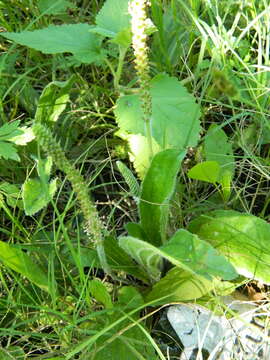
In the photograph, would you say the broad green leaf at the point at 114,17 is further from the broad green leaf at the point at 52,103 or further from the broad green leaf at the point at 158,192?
the broad green leaf at the point at 158,192

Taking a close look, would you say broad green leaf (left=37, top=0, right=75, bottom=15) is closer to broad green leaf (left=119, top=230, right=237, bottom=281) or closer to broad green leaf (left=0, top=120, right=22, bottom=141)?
broad green leaf (left=0, top=120, right=22, bottom=141)

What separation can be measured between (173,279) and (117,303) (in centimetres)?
17

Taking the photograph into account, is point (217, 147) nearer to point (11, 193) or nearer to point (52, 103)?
point (52, 103)

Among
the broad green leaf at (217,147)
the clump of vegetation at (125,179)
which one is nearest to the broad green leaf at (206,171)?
the clump of vegetation at (125,179)

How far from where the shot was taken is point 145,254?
132 centimetres

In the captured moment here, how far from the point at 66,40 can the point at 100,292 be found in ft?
2.56

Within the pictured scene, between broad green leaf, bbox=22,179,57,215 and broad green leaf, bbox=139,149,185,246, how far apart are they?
10.1 inches

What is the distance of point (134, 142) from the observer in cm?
164

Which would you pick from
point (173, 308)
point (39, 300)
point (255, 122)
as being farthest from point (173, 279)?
point (255, 122)

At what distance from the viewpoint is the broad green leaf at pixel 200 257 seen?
120 cm

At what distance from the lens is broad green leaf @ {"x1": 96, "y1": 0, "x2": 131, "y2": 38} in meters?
1.65

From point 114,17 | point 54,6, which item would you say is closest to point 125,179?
point 114,17

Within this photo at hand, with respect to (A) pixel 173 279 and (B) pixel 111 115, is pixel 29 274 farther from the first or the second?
(B) pixel 111 115

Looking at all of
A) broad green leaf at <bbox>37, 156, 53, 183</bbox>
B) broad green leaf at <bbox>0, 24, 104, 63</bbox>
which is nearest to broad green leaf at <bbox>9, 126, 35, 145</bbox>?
broad green leaf at <bbox>37, 156, 53, 183</bbox>
